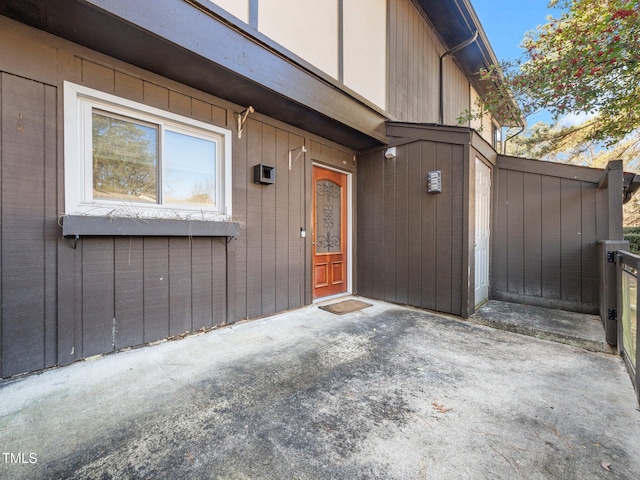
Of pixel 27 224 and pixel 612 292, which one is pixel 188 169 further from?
pixel 612 292

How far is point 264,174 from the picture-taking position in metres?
3.38

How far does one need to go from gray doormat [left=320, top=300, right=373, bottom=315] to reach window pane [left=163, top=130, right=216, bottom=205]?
6.79ft

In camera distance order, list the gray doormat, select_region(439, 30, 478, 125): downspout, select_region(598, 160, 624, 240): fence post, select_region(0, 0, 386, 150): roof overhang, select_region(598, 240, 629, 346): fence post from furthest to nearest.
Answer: select_region(439, 30, 478, 125): downspout → the gray doormat → select_region(598, 160, 624, 240): fence post → select_region(598, 240, 629, 346): fence post → select_region(0, 0, 386, 150): roof overhang

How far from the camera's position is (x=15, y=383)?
190 cm

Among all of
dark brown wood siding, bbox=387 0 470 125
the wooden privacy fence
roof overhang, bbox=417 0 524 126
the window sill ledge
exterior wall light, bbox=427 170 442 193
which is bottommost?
the wooden privacy fence

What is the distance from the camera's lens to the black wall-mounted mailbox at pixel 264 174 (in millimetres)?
3311

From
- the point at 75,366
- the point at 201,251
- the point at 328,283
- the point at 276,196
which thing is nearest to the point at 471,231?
the point at 328,283

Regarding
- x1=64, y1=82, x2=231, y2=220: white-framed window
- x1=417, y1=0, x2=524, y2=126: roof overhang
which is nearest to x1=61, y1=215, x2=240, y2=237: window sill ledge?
x1=64, y1=82, x2=231, y2=220: white-framed window

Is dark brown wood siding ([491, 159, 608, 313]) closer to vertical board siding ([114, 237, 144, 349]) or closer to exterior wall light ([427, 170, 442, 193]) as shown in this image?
exterior wall light ([427, 170, 442, 193])

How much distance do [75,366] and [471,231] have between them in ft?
14.1

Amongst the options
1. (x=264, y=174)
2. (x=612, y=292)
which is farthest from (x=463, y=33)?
(x=612, y=292)

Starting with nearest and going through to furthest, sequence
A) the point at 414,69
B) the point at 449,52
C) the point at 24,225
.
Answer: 1. the point at 24,225
2. the point at 414,69
3. the point at 449,52

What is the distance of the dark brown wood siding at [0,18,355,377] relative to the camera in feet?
6.47

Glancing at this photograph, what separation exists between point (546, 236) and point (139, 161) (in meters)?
5.20
